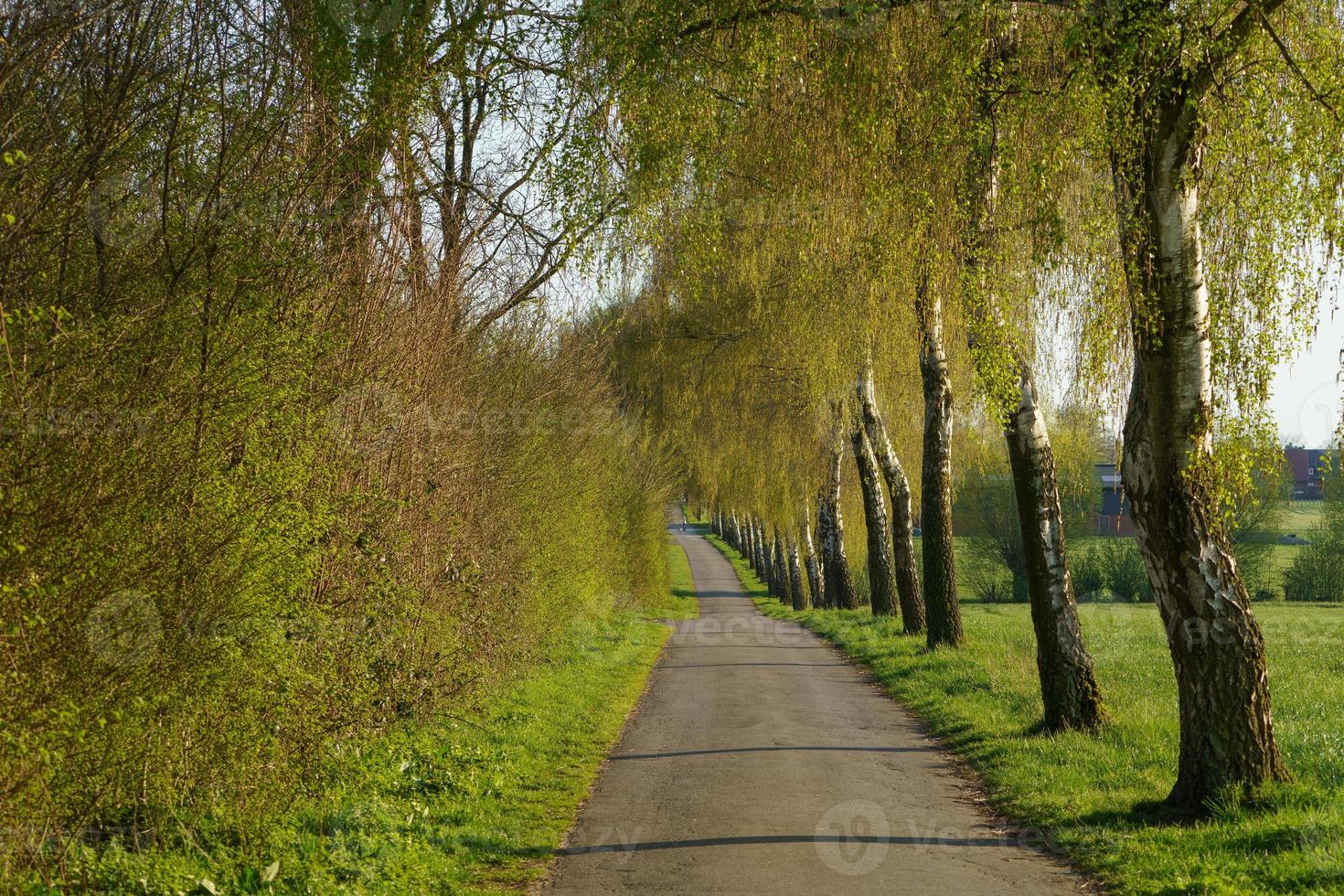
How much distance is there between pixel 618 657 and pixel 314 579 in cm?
1210

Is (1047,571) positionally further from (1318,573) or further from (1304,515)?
(1304,515)

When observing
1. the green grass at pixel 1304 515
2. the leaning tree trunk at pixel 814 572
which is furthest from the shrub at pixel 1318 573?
the leaning tree trunk at pixel 814 572

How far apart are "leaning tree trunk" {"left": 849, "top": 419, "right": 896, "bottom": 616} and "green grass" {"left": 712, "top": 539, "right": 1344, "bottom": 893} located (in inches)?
147

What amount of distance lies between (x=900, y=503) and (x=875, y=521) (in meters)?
1.70

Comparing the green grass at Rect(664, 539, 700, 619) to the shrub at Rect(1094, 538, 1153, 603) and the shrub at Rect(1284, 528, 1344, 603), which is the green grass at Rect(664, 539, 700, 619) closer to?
the shrub at Rect(1094, 538, 1153, 603)

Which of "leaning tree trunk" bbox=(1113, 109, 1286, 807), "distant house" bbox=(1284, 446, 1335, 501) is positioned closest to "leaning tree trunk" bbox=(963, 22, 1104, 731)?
"distant house" bbox=(1284, 446, 1335, 501)

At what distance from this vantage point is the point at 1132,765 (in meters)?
9.07

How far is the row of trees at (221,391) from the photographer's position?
4.71m

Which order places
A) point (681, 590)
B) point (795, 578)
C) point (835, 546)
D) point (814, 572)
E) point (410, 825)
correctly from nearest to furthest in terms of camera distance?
point (410, 825)
point (835, 546)
point (814, 572)
point (795, 578)
point (681, 590)

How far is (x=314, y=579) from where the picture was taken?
761cm

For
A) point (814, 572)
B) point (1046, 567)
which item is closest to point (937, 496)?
point (1046, 567)

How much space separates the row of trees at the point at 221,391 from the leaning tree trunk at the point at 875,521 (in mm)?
13217

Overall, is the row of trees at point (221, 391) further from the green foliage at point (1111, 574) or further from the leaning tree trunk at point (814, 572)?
the green foliage at point (1111, 574)

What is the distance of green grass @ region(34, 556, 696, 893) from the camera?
224 inches
